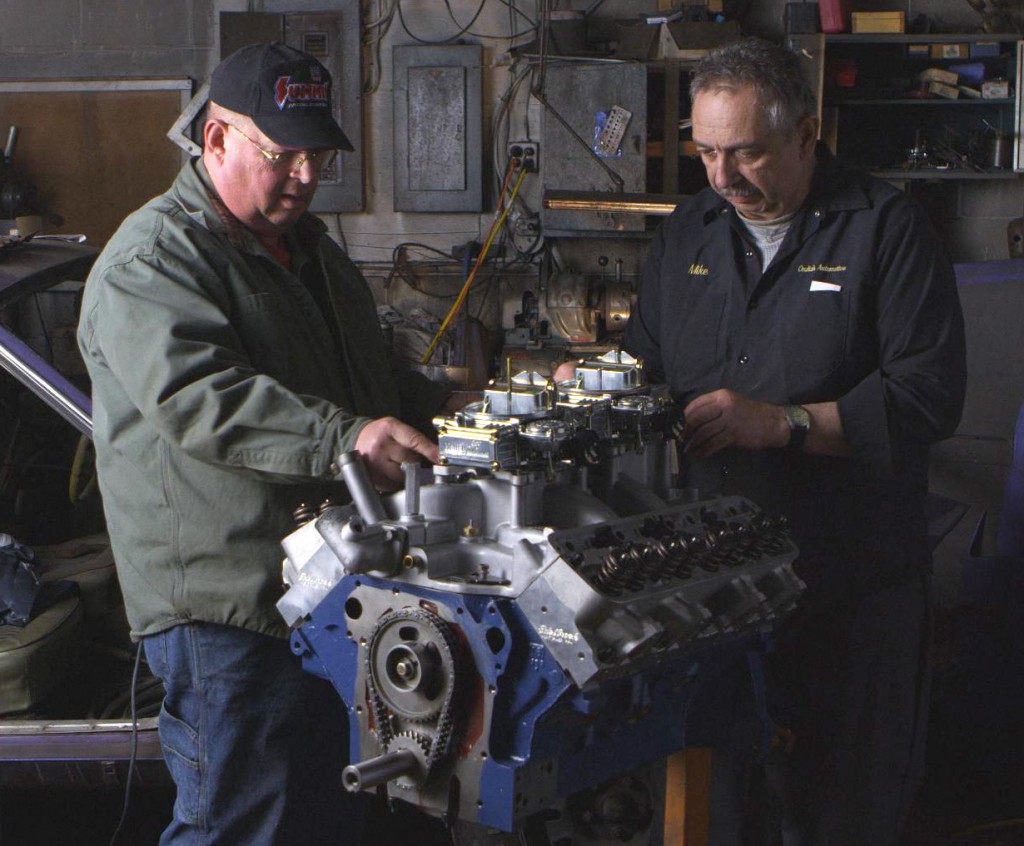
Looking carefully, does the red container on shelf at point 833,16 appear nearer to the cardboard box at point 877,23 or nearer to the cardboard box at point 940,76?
the cardboard box at point 877,23

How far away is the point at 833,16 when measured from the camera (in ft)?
18.6

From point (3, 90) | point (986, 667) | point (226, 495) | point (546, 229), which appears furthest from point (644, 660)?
point (3, 90)

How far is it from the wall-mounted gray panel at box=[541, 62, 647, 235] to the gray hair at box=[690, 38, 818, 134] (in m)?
3.57

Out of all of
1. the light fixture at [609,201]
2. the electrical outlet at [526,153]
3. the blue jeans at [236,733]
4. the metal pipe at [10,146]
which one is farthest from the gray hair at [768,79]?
the metal pipe at [10,146]

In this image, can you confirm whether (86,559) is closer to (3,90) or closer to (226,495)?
(226,495)

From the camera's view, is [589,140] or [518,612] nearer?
[518,612]

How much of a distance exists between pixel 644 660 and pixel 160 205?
1.04 m

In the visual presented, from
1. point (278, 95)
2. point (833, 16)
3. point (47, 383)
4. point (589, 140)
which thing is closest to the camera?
point (278, 95)

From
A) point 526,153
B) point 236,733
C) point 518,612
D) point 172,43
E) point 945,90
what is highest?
point 172,43

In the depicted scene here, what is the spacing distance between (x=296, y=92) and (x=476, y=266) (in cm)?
416

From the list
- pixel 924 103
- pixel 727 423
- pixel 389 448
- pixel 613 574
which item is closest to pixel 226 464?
pixel 389 448

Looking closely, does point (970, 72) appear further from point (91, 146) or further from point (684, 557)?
point (684, 557)

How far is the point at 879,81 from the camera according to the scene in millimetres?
5980

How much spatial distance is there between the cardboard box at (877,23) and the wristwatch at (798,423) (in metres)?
4.14
